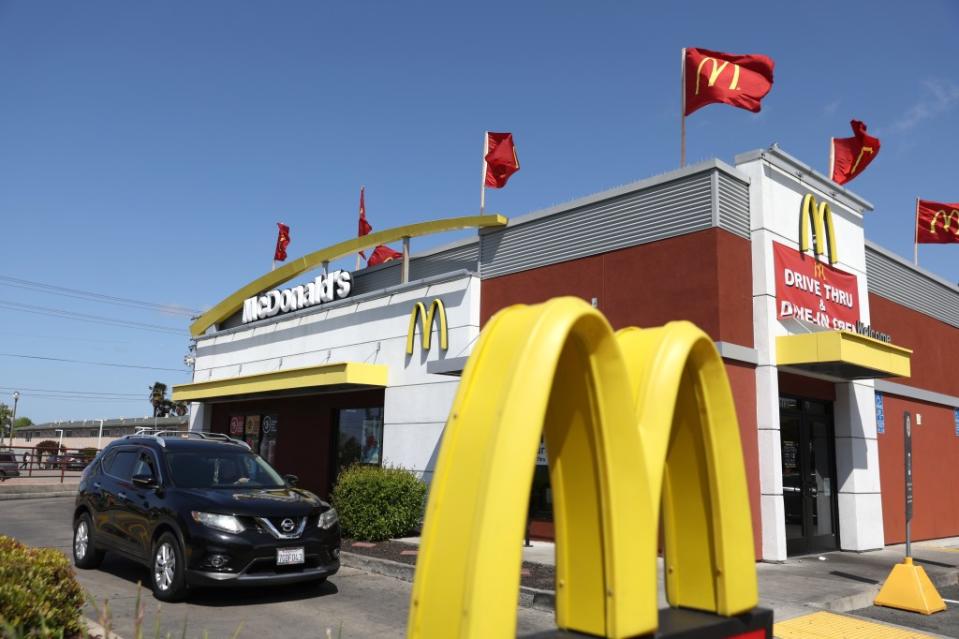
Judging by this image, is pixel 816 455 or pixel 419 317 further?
pixel 419 317

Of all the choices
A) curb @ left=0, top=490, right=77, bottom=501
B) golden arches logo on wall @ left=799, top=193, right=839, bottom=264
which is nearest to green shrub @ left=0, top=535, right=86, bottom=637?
golden arches logo on wall @ left=799, top=193, right=839, bottom=264

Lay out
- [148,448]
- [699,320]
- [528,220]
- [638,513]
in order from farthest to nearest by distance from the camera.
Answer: [528,220] < [699,320] < [148,448] < [638,513]

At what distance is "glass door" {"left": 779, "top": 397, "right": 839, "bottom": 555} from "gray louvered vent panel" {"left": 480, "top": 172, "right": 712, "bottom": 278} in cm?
387

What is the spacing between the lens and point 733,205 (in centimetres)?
1220

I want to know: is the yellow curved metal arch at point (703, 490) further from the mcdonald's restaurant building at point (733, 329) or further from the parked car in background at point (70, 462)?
the parked car in background at point (70, 462)

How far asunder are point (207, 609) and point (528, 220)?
948 centimetres

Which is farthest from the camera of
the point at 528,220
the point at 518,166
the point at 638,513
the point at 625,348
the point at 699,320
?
the point at 518,166

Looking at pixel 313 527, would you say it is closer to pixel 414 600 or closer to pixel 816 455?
pixel 414 600

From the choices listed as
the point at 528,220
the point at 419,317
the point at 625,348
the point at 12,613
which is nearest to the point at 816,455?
the point at 528,220

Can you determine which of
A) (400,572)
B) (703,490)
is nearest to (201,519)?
(400,572)

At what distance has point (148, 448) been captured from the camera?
31.3ft

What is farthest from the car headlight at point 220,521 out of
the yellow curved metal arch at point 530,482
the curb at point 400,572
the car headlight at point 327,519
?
the yellow curved metal arch at point 530,482

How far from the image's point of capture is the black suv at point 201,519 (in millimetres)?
7832

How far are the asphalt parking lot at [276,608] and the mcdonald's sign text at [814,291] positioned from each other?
740 cm
